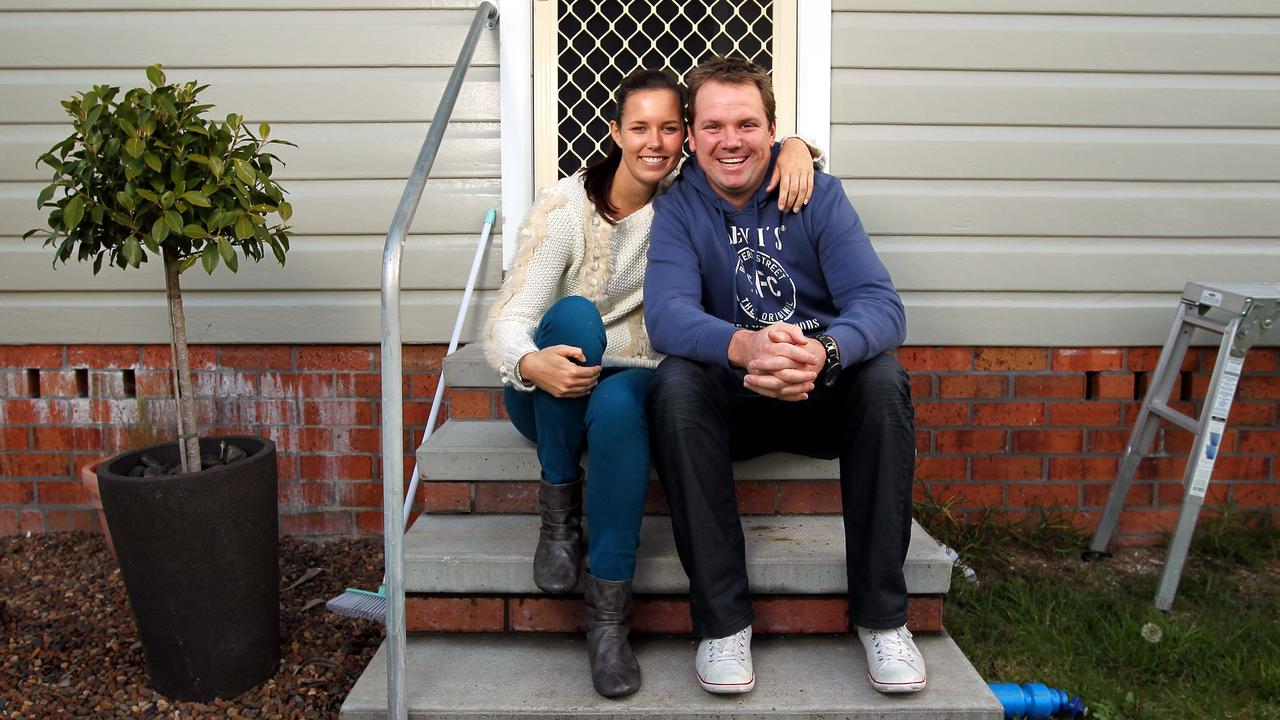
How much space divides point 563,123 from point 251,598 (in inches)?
68.4

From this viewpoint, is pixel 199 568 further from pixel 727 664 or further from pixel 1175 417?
pixel 1175 417

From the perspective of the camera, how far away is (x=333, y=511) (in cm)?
332

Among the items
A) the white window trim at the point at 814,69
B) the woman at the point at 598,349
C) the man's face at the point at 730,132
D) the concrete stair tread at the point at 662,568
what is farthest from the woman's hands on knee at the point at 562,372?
the white window trim at the point at 814,69

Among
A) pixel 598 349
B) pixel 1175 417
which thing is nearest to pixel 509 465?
pixel 598 349

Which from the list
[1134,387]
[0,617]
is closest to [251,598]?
[0,617]

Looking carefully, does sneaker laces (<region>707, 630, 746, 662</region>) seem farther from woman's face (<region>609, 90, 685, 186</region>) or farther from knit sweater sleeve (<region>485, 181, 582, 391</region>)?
woman's face (<region>609, 90, 685, 186</region>)

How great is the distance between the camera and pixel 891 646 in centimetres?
197

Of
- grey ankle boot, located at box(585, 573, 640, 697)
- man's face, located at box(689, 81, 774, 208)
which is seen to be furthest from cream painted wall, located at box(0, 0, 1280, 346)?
grey ankle boot, located at box(585, 573, 640, 697)

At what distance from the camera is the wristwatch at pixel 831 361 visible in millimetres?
1974

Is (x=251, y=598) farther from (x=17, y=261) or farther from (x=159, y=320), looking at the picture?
(x=17, y=261)

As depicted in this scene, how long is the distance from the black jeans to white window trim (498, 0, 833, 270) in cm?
130

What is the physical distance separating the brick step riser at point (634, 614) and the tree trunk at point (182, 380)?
2.07ft

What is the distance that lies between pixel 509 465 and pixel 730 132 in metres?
0.98

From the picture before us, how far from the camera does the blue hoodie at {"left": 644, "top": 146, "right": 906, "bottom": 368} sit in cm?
218
